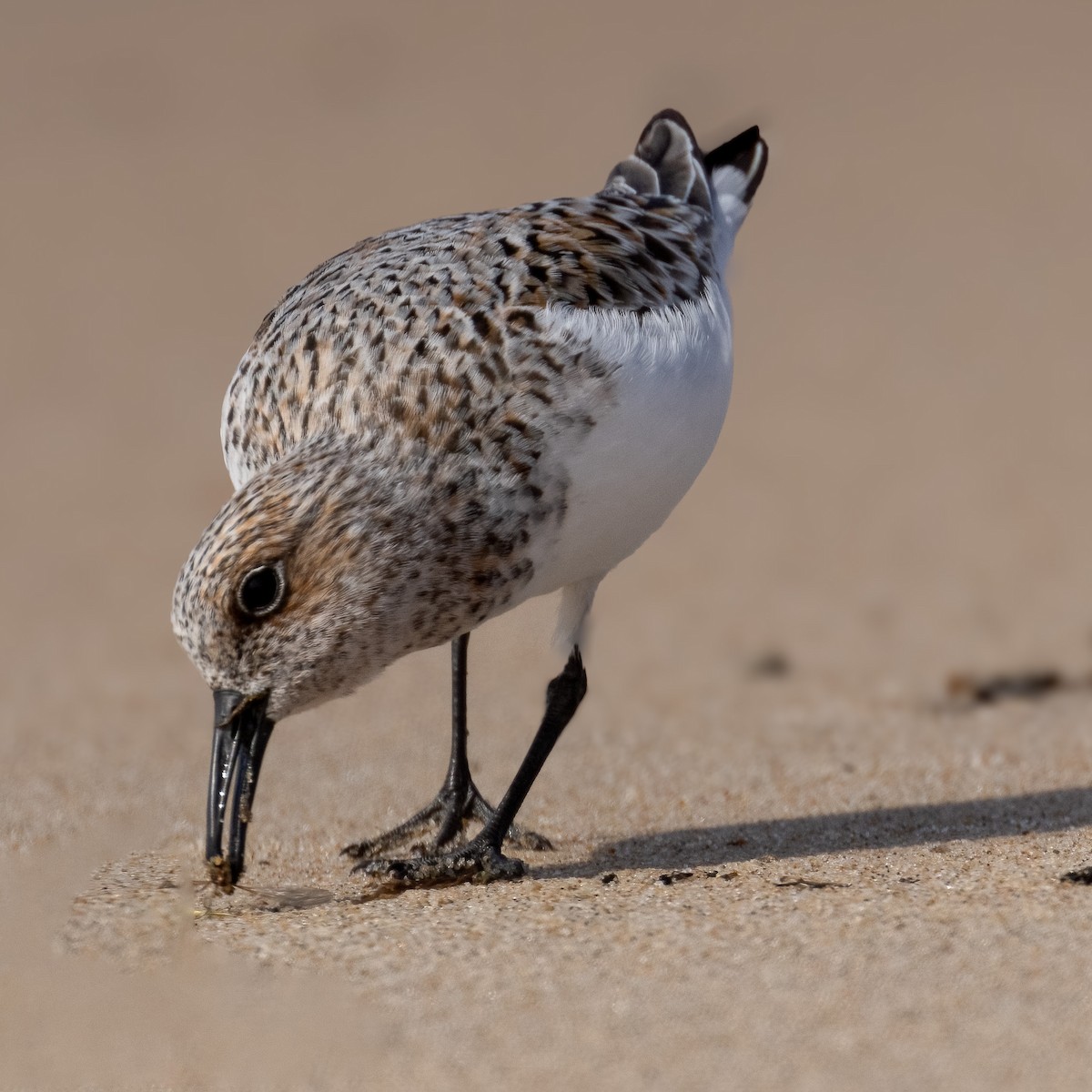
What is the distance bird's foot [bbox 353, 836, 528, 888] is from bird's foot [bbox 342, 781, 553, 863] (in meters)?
0.52

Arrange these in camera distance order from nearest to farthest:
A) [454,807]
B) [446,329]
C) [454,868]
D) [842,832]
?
1. [446,329]
2. [454,868]
3. [842,832]
4. [454,807]

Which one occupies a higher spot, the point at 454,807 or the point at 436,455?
the point at 436,455

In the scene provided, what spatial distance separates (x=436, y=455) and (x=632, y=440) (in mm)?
641

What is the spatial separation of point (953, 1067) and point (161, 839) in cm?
320

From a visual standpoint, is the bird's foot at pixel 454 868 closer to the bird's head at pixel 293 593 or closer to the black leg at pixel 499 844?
the black leg at pixel 499 844

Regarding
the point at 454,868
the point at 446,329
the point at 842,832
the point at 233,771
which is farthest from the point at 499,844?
the point at 446,329

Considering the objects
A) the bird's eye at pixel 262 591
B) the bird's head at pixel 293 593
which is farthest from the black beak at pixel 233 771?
the bird's eye at pixel 262 591

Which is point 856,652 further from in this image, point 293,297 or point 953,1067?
point 953,1067

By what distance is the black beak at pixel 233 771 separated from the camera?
14.9ft

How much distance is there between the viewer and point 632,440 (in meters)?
4.96

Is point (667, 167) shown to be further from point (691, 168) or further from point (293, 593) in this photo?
point (293, 593)

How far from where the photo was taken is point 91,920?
4570mm

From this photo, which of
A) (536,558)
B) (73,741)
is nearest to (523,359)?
(536,558)

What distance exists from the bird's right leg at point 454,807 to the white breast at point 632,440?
1015 mm
